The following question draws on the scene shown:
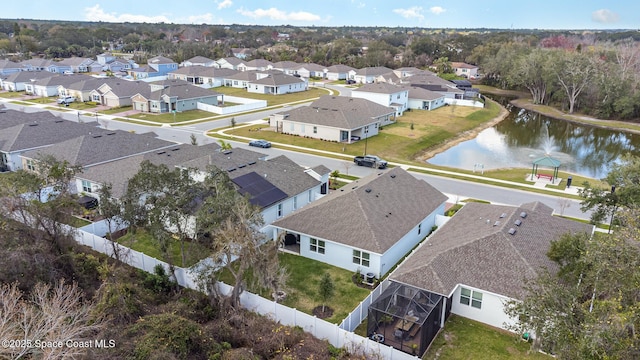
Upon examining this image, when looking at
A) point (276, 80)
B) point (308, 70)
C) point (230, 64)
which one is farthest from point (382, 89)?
point (230, 64)

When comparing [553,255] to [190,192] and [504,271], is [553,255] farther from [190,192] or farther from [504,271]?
[190,192]

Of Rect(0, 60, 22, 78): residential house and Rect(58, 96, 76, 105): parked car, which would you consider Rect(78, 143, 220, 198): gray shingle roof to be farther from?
Rect(0, 60, 22, 78): residential house

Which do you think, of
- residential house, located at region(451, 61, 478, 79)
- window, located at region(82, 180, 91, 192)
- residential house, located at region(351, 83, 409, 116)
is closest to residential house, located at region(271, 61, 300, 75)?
residential house, located at region(351, 83, 409, 116)

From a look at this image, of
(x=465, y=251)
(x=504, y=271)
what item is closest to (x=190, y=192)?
(x=465, y=251)

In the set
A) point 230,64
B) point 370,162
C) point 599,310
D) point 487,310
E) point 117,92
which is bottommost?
point 487,310

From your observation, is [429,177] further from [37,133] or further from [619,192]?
[37,133]

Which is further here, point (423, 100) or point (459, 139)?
point (423, 100)

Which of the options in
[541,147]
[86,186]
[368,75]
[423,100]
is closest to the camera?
[86,186]
